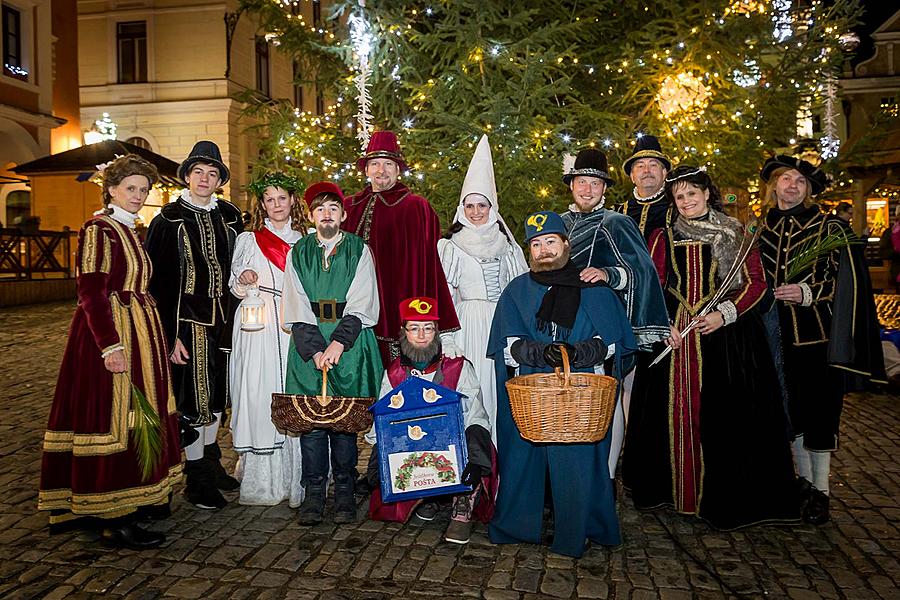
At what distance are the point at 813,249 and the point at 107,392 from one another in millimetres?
4176

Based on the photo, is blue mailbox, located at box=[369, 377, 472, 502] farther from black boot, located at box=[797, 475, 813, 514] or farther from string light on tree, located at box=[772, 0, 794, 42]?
string light on tree, located at box=[772, 0, 794, 42]

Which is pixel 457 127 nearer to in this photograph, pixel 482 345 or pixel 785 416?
pixel 482 345

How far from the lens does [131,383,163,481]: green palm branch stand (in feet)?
12.8

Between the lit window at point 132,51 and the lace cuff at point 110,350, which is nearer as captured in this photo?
the lace cuff at point 110,350

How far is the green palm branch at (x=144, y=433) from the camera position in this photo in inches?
154

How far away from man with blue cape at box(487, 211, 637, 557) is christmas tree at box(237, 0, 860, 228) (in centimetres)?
212

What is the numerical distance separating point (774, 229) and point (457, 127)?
2.62 m

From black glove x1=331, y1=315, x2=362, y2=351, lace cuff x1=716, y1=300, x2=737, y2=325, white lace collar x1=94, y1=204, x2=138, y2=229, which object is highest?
white lace collar x1=94, y1=204, x2=138, y2=229

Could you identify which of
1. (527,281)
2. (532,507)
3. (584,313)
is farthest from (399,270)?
(532,507)

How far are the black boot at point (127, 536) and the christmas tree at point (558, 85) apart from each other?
3559mm

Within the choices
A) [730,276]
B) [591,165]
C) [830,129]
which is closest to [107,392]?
[591,165]

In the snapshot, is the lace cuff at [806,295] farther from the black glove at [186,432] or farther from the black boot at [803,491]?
the black glove at [186,432]

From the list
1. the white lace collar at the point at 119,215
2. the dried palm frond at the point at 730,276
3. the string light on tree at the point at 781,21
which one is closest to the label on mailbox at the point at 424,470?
the dried palm frond at the point at 730,276

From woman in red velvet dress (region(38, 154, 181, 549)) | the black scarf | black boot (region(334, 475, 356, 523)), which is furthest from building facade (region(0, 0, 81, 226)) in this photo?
the black scarf
